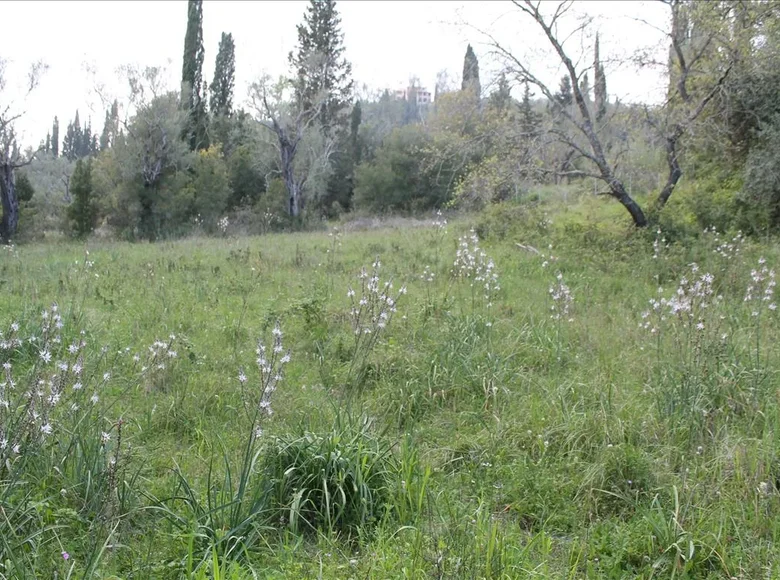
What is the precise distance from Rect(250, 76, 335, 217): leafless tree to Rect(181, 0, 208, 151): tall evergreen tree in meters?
4.72

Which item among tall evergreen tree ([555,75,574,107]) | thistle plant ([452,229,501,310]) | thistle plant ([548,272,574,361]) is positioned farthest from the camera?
tall evergreen tree ([555,75,574,107])

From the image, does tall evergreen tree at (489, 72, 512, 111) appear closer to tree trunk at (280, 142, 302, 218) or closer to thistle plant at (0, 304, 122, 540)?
thistle plant at (0, 304, 122, 540)

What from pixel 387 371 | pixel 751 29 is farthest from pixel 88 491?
pixel 751 29

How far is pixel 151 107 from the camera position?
2594 cm

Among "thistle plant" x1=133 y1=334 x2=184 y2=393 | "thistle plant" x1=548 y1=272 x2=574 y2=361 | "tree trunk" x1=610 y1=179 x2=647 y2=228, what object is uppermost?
"tree trunk" x1=610 y1=179 x2=647 y2=228

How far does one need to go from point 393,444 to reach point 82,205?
27540 mm

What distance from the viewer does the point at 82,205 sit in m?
26.6

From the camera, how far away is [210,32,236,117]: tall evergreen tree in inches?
1393

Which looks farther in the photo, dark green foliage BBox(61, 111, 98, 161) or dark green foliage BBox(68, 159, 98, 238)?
dark green foliage BBox(61, 111, 98, 161)

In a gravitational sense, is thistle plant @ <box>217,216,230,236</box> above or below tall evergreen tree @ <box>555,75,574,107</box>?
below

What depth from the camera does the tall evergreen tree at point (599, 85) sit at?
11328mm

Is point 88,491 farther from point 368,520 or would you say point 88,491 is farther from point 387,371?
point 387,371

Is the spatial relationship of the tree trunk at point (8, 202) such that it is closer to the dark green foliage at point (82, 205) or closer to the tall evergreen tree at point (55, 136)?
the dark green foliage at point (82, 205)

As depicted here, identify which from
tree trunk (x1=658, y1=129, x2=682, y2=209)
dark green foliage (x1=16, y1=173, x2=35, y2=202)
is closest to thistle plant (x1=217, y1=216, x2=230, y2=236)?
tree trunk (x1=658, y1=129, x2=682, y2=209)
